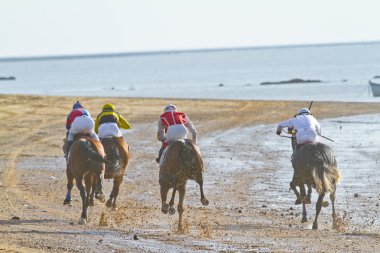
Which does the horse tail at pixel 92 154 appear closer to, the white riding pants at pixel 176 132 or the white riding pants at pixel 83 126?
the white riding pants at pixel 83 126

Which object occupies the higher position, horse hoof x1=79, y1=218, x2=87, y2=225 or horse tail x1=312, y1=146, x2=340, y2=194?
horse tail x1=312, y1=146, x2=340, y2=194

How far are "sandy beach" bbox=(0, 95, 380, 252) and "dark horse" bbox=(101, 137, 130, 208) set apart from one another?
0.37 meters

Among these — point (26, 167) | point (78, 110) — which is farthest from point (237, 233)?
point (26, 167)

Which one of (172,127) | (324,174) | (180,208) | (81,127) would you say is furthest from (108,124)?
(324,174)

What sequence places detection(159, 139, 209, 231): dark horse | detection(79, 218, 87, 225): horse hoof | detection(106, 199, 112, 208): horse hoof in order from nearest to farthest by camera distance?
detection(159, 139, 209, 231): dark horse, detection(79, 218, 87, 225): horse hoof, detection(106, 199, 112, 208): horse hoof

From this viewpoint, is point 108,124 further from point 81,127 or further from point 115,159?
point 81,127

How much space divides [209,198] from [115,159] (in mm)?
2888

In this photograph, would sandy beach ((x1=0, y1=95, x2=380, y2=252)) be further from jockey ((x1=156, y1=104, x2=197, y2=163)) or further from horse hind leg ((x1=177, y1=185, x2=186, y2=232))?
jockey ((x1=156, y1=104, x2=197, y2=163))

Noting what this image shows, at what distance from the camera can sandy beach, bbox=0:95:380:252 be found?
14.6 m

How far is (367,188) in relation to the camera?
2216cm

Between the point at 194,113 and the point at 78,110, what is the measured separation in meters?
27.1

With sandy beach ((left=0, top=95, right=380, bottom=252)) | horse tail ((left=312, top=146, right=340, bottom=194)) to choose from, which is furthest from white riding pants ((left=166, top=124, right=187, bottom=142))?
horse tail ((left=312, top=146, right=340, bottom=194))

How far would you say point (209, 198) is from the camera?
2123cm

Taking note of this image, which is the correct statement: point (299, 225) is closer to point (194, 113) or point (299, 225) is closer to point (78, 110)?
point (78, 110)
